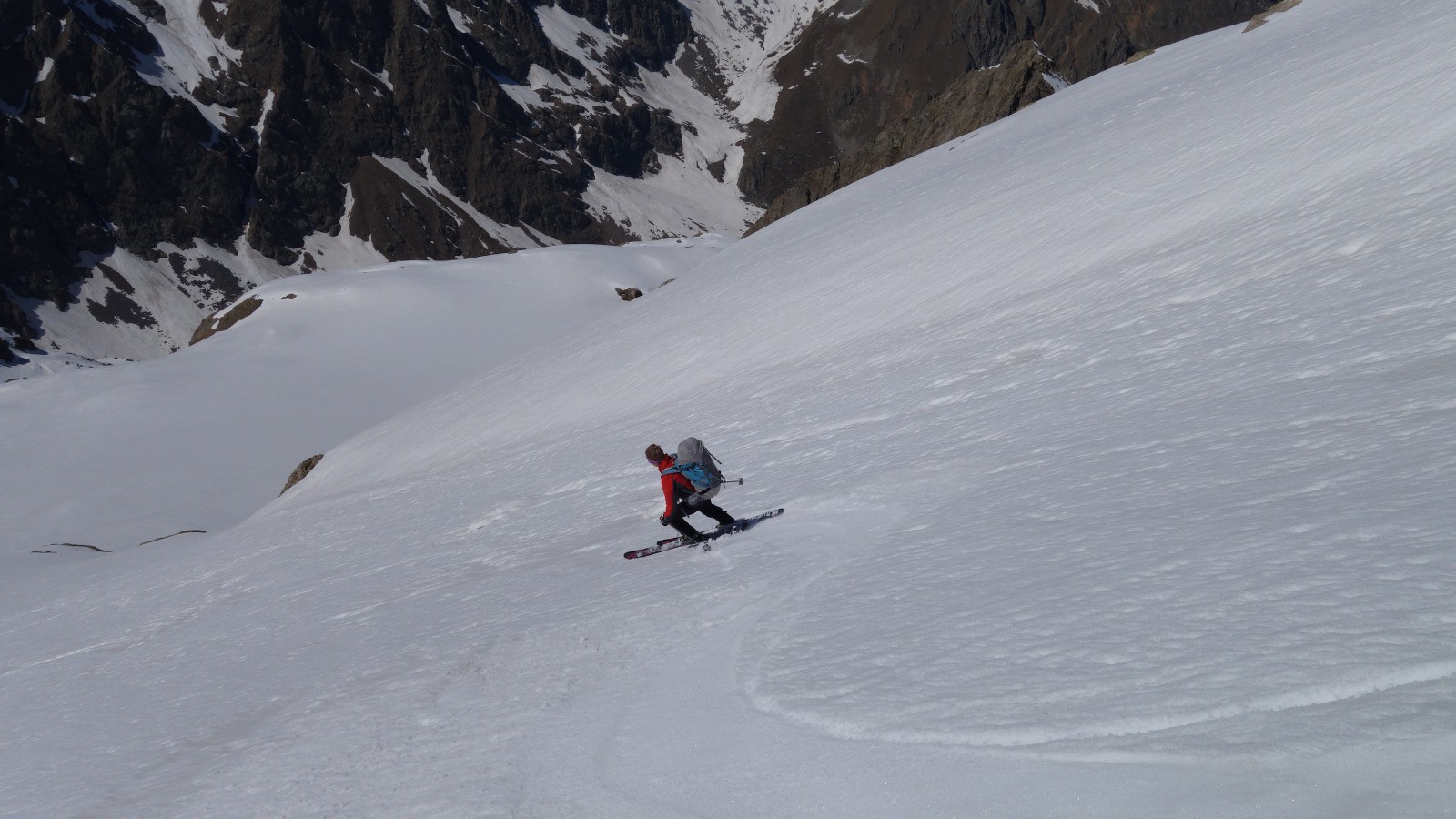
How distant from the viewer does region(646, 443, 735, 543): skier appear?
27.5 ft

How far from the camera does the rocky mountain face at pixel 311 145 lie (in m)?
144

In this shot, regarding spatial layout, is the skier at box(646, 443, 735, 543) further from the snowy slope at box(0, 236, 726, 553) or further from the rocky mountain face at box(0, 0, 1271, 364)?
the rocky mountain face at box(0, 0, 1271, 364)

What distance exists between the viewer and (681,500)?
8500 mm

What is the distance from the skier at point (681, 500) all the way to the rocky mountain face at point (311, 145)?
14605cm

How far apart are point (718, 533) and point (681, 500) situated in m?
0.44

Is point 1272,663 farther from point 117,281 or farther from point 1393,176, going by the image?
point 117,281

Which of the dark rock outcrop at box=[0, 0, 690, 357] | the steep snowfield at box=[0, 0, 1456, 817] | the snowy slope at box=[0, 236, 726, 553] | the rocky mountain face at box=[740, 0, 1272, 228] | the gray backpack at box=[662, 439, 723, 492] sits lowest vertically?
the steep snowfield at box=[0, 0, 1456, 817]

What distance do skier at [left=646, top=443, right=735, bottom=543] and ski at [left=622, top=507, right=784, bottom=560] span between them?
8 centimetres

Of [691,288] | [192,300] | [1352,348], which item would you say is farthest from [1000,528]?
[192,300]

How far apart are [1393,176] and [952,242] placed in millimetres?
8124

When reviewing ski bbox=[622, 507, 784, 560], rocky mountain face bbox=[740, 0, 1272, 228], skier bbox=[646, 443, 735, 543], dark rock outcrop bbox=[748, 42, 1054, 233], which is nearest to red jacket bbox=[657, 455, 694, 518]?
skier bbox=[646, 443, 735, 543]

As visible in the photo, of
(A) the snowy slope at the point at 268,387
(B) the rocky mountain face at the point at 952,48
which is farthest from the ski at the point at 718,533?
(B) the rocky mountain face at the point at 952,48

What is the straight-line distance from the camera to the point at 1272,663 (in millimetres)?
3555

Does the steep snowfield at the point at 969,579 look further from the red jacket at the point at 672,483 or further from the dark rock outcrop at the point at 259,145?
the dark rock outcrop at the point at 259,145
